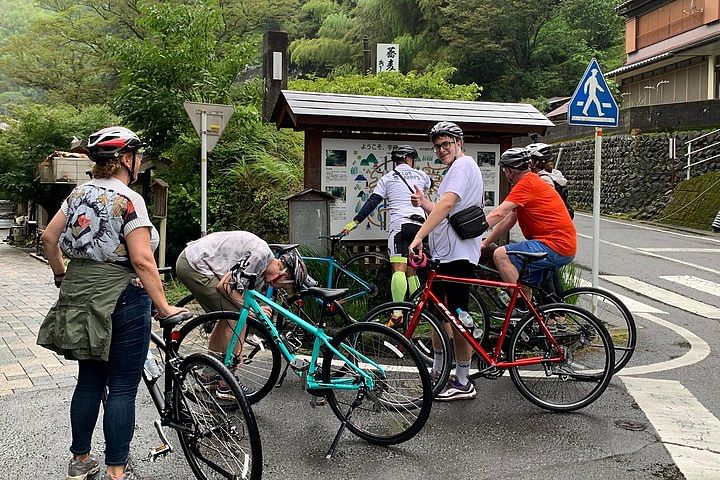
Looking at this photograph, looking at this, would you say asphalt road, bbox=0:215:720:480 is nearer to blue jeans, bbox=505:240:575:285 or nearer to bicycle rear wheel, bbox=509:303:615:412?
bicycle rear wheel, bbox=509:303:615:412

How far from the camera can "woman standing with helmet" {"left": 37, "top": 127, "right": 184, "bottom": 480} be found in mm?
3314

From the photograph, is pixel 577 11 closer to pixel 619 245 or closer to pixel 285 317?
pixel 619 245

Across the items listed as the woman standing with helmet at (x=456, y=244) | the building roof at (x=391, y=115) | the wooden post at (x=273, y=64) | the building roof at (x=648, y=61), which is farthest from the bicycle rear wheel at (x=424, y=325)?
the building roof at (x=648, y=61)

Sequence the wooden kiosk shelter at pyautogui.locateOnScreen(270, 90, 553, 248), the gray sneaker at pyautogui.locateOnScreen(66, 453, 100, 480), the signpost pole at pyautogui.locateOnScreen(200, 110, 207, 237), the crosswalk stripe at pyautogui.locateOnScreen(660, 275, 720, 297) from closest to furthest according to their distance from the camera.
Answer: the gray sneaker at pyautogui.locateOnScreen(66, 453, 100, 480)
the wooden kiosk shelter at pyautogui.locateOnScreen(270, 90, 553, 248)
the signpost pole at pyautogui.locateOnScreen(200, 110, 207, 237)
the crosswalk stripe at pyautogui.locateOnScreen(660, 275, 720, 297)

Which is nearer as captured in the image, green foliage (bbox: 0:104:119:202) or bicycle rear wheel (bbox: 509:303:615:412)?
bicycle rear wheel (bbox: 509:303:615:412)

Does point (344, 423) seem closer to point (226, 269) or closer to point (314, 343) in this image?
point (314, 343)

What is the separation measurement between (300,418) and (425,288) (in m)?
1.27

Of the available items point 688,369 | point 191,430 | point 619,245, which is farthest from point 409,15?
point 191,430

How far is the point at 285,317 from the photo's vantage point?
455 centimetres

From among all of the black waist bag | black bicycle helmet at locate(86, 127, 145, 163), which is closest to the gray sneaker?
black bicycle helmet at locate(86, 127, 145, 163)

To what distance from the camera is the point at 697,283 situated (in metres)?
10.8

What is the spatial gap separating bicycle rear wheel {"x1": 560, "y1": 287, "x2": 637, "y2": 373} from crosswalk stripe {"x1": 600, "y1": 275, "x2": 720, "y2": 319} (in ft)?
11.1

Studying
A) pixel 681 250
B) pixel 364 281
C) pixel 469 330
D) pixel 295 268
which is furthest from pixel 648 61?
pixel 295 268

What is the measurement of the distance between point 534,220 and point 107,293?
11.1 feet
